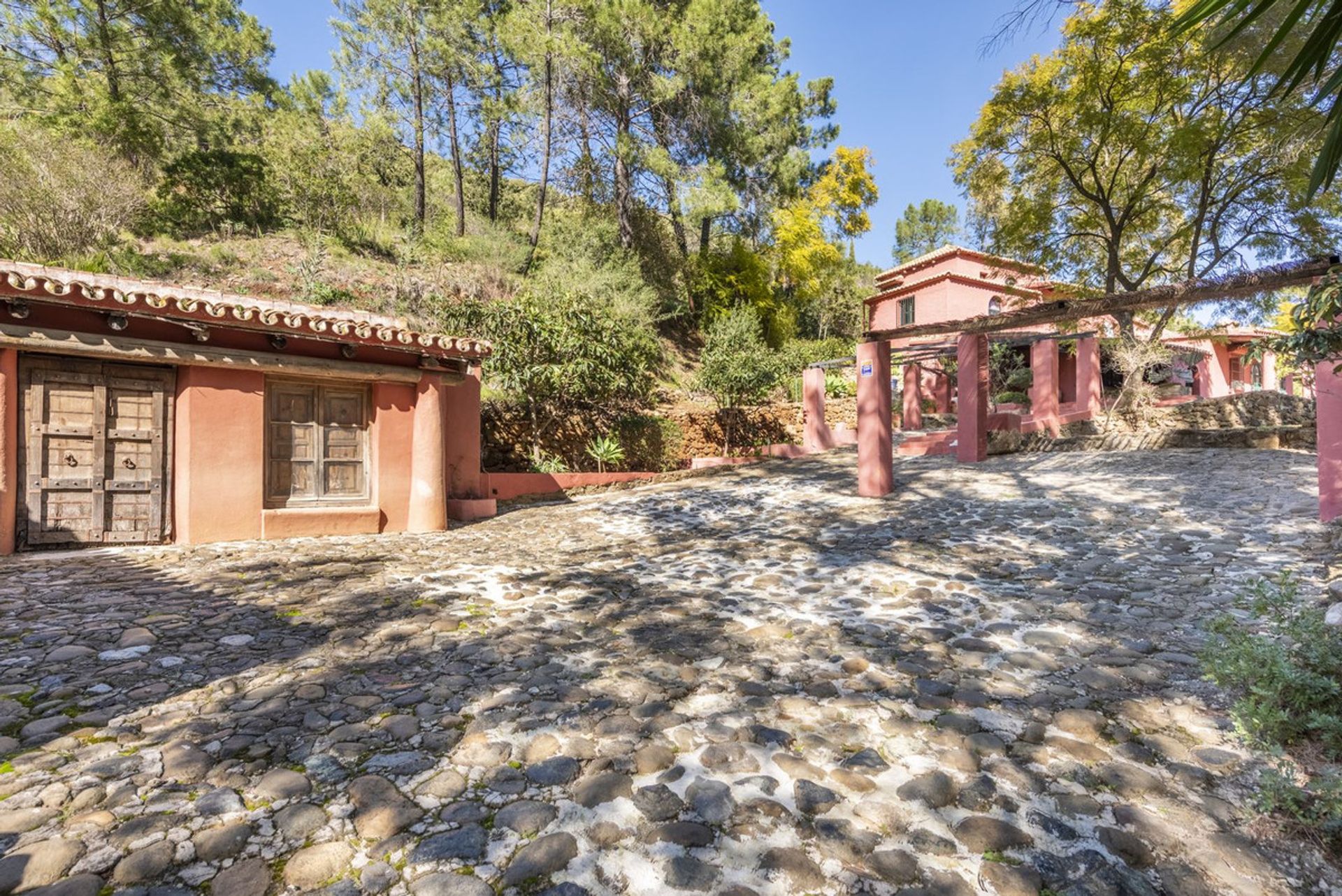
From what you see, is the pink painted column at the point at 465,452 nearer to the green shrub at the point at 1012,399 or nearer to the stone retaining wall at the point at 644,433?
the stone retaining wall at the point at 644,433

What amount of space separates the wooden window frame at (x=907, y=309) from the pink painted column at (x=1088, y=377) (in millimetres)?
8933

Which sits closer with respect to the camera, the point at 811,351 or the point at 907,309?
the point at 811,351

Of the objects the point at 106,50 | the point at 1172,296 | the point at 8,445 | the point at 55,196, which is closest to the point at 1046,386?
the point at 1172,296

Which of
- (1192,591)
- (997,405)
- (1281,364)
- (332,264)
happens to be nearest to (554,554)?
(1192,591)

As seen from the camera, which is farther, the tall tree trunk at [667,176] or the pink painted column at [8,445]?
the tall tree trunk at [667,176]

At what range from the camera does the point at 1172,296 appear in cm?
564

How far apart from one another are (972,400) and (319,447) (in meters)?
11.2

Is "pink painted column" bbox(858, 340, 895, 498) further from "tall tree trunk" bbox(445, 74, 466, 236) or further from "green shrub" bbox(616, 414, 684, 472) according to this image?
"tall tree trunk" bbox(445, 74, 466, 236)

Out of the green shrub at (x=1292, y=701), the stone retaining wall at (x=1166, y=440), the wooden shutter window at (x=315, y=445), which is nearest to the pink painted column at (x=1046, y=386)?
the stone retaining wall at (x=1166, y=440)

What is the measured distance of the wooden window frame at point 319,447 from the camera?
23.5ft

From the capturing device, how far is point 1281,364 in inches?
159

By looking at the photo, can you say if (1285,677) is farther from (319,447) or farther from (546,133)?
(546,133)

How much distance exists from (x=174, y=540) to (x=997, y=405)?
2006cm

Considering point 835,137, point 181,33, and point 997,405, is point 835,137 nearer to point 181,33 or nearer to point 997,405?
point 997,405
